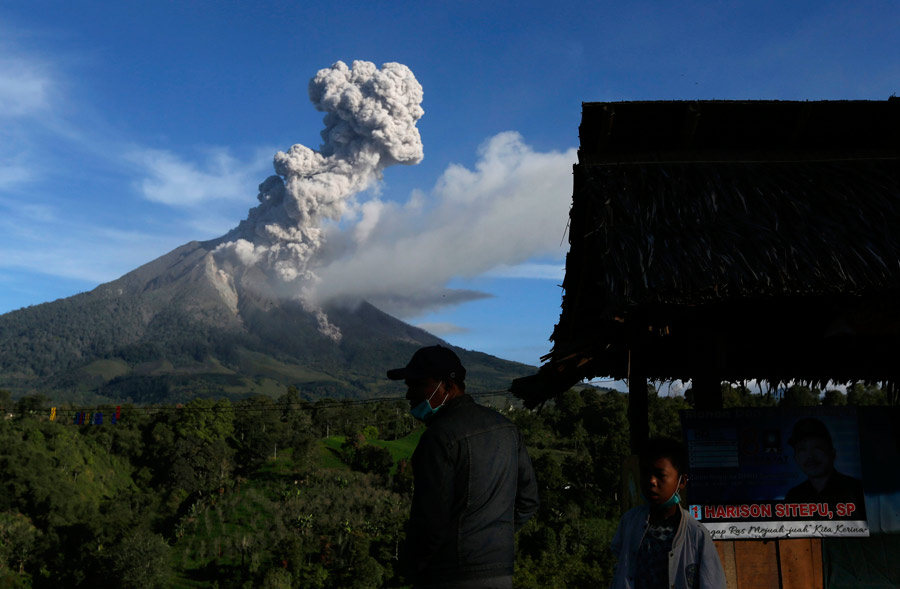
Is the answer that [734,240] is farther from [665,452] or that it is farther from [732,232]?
[665,452]

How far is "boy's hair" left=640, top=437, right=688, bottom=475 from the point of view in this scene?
397cm

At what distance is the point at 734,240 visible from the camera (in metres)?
5.70

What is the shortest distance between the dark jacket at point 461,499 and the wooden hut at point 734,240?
1.97 meters

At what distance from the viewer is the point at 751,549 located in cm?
602

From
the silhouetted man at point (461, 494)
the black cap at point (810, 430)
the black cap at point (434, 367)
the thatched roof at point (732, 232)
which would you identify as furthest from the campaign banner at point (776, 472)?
the black cap at point (434, 367)

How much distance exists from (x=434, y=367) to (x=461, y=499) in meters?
0.62

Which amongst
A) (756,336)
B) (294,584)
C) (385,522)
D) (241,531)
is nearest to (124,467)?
(241,531)

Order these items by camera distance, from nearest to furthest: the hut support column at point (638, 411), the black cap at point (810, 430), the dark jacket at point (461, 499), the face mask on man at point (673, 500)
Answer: the dark jacket at point (461, 499) < the face mask on man at point (673, 500) < the black cap at point (810, 430) < the hut support column at point (638, 411)

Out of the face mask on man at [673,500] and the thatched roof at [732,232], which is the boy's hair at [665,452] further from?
the thatched roof at [732,232]

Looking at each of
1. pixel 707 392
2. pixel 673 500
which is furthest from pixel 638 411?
pixel 673 500

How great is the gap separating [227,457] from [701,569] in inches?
3189

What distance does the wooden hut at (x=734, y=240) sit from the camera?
17.5ft

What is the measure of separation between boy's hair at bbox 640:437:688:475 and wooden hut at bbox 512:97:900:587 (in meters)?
1.19

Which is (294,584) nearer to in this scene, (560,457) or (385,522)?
(385,522)
